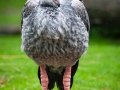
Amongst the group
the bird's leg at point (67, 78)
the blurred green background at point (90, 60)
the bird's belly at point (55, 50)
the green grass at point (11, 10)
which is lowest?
the green grass at point (11, 10)

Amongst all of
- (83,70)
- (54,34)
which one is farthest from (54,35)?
(83,70)

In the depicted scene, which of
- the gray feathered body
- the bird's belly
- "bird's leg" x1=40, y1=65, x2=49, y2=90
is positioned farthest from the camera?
"bird's leg" x1=40, y1=65, x2=49, y2=90

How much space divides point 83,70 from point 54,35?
11.6 feet

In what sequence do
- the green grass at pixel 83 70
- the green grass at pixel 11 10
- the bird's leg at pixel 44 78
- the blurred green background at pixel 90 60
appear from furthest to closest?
the green grass at pixel 11 10 → the blurred green background at pixel 90 60 → the green grass at pixel 83 70 → the bird's leg at pixel 44 78

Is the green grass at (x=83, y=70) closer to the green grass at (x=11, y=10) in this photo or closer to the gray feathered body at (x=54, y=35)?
the gray feathered body at (x=54, y=35)

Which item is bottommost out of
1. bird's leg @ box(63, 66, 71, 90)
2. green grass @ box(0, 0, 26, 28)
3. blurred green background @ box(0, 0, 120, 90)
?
green grass @ box(0, 0, 26, 28)

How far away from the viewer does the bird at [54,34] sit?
403cm

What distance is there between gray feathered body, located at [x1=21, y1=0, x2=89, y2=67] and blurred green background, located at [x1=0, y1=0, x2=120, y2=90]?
5.60 ft

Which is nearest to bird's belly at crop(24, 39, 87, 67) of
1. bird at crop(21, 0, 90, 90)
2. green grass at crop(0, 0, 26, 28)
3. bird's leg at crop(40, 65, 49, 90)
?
bird at crop(21, 0, 90, 90)

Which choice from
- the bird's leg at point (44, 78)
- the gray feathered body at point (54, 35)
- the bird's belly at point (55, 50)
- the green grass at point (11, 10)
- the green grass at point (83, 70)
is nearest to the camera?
the gray feathered body at point (54, 35)

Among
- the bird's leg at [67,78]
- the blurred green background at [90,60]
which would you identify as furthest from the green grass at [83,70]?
the bird's leg at [67,78]

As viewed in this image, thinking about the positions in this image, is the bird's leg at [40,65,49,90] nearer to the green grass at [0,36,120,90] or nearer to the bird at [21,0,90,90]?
the bird at [21,0,90,90]

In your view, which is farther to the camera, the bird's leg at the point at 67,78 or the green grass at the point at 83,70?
the green grass at the point at 83,70

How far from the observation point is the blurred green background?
6303 millimetres
